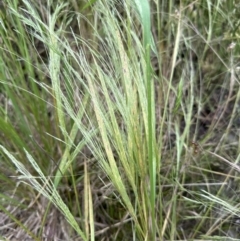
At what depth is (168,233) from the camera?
88 cm

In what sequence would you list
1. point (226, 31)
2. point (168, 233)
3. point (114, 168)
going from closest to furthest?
point (114, 168) → point (168, 233) → point (226, 31)

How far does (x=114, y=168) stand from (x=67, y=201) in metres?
0.33

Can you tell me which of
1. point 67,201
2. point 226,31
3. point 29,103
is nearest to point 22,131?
point 29,103

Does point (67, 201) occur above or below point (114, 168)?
below

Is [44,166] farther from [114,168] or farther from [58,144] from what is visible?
[114,168]

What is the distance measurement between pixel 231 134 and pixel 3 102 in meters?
0.54

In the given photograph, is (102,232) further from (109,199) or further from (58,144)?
(58,144)

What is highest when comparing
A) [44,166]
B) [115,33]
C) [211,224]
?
[115,33]

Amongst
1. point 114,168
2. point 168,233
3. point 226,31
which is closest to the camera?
point 114,168

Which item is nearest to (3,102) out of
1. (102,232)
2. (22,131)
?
(22,131)

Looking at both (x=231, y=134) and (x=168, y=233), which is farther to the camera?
(x=231, y=134)

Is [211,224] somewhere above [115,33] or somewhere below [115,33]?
below

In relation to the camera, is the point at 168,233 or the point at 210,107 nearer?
the point at 168,233

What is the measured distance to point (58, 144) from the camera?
96cm
